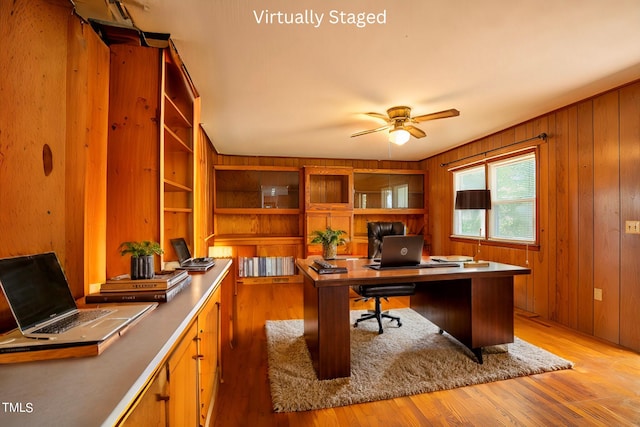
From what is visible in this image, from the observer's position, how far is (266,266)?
5039 mm

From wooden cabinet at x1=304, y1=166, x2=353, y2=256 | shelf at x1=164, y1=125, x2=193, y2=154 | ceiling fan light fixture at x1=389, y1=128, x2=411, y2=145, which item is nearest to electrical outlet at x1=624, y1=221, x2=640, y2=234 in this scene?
ceiling fan light fixture at x1=389, y1=128, x2=411, y2=145

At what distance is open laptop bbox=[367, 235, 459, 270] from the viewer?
2.30m

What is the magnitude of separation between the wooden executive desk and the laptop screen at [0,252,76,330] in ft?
4.39

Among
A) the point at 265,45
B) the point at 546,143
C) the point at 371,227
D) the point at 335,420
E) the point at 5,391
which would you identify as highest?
the point at 265,45

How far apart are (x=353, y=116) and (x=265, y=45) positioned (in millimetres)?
1516

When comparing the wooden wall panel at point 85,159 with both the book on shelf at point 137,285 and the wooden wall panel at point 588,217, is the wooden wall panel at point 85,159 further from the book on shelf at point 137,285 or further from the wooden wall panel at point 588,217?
the wooden wall panel at point 588,217

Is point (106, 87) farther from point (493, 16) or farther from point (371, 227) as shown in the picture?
point (371, 227)

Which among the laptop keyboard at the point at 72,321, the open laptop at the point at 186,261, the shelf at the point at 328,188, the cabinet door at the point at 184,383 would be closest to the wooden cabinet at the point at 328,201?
the shelf at the point at 328,188

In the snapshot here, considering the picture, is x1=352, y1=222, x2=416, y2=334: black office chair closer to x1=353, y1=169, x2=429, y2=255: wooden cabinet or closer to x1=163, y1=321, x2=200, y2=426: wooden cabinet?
x1=163, y1=321, x2=200, y2=426: wooden cabinet

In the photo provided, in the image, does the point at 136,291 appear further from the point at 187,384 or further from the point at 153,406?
the point at 153,406

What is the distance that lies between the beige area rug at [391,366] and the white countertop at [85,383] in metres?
1.30

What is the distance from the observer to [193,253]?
233cm

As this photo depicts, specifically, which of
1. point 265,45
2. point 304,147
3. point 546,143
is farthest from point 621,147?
point 304,147

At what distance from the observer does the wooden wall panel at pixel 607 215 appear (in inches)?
102
